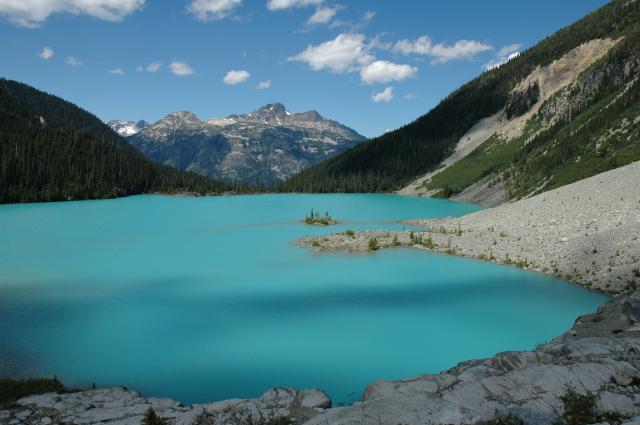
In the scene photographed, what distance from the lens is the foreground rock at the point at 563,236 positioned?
2898 cm

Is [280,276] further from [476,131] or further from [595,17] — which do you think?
[595,17]

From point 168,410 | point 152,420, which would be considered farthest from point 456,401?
point 168,410

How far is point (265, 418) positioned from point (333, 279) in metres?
21.7

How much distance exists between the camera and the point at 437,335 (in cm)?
2145

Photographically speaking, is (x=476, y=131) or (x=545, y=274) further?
(x=476, y=131)

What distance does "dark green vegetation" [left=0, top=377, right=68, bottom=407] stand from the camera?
14.1 m

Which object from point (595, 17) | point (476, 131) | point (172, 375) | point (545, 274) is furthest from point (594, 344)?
point (595, 17)

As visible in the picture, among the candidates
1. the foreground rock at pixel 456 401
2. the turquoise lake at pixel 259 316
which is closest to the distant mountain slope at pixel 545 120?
the turquoise lake at pixel 259 316

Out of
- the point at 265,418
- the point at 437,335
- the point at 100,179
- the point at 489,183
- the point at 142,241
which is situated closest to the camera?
the point at 265,418

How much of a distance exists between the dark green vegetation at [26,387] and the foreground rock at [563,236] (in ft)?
93.1

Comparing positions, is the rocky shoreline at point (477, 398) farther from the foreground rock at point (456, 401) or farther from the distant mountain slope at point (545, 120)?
the distant mountain slope at point (545, 120)

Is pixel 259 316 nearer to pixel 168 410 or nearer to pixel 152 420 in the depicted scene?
pixel 168 410

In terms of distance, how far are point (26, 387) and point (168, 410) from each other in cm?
627

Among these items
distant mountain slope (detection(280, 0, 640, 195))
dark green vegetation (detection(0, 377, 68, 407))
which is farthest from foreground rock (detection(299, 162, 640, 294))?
dark green vegetation (detection(0, 377, 68, 407))
